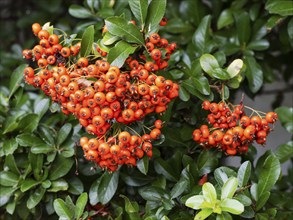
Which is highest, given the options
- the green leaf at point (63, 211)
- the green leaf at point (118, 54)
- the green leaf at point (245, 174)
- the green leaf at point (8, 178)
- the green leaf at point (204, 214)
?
the green leaf at point (118, 54)

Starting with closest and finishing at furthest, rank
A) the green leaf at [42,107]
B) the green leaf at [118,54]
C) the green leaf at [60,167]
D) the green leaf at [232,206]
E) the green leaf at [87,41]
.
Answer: the green leaf at [232,206] → the green leaf at [118,54] → the green leaf at [87,41] → the green leaf at [60,167] → the green leaf at [42,107]

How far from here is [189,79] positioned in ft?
5.78

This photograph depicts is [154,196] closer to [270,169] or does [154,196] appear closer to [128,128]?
[128,128]

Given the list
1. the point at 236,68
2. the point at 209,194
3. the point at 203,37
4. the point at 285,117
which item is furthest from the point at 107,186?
the point at 285,117

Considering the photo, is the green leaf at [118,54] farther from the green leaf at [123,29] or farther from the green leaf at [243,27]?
the green leaf at [243,27]

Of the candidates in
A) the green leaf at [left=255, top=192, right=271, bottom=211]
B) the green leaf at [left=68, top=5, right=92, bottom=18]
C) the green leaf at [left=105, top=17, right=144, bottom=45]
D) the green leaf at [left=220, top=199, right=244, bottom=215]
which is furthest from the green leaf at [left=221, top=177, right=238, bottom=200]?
the green leaf at [left=68, top=5, right=92, bottom=18]

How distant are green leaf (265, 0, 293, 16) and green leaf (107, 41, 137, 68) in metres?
0.67

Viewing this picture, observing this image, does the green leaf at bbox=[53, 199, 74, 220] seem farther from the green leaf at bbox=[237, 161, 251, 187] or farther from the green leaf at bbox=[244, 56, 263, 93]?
the green leaf at bbox=[244, 56, 263, 93]

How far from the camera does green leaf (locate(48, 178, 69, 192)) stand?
1.75 meters

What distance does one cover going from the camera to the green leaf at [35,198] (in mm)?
1730

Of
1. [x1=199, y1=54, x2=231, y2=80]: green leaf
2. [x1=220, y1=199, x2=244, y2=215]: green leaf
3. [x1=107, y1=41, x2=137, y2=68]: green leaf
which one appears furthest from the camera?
[x1=199, y1=54, x2=231, y2=80]: green leaf

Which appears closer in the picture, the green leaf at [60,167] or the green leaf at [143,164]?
the green leaf at [143,164]

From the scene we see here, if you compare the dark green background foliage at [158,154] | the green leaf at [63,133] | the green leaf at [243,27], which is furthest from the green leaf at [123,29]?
the green leaf at [243,27]

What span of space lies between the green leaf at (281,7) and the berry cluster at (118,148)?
68cm
